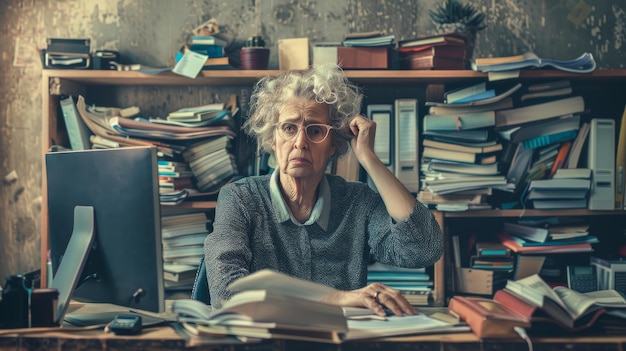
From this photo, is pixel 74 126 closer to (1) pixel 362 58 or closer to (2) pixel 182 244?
(2) pixel 182 244

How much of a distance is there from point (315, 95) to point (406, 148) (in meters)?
0.69

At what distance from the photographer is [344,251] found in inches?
76.3

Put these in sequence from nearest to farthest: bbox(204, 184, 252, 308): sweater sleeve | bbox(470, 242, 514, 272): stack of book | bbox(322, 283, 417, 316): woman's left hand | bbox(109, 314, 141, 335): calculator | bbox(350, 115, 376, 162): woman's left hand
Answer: bbox(109, 314, 141, 335): calculator, bbox(322, 283, 417, 316): woman's left hand, bbox(204, 184, 252, 308): sweater sleeve, bbox(350, 115, 376, 162): woman's left hand, bbox(470, 242, 514, 272): stack of book

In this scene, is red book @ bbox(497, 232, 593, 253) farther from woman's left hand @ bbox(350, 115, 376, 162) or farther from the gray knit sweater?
woman's left hand @ bbox(350, 115, 376, 162)

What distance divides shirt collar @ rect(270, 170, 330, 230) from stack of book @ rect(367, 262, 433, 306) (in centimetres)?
68

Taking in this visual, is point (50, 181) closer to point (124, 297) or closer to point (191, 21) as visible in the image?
point (124, 297)

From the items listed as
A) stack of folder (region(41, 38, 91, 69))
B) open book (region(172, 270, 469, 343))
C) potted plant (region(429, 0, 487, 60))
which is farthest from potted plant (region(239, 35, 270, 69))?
open book (region(172, 270, 469, 343))

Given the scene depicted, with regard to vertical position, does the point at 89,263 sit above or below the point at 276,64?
below

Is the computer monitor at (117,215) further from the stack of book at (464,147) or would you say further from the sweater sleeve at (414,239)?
the stack of book at (464,147)

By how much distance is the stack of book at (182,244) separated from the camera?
8.48 feet

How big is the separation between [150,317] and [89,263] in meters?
0.19

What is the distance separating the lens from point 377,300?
4.35ft

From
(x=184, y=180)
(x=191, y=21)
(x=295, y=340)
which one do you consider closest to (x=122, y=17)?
(x=191, y=21)

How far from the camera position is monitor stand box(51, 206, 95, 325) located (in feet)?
4.35
